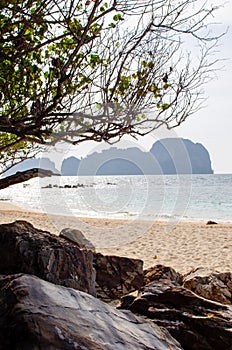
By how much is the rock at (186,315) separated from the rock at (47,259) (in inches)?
24.8

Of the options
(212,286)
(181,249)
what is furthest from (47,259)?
(181,249)

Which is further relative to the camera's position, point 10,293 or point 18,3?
point 18,3

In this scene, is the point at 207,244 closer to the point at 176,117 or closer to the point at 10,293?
the point at 176,117

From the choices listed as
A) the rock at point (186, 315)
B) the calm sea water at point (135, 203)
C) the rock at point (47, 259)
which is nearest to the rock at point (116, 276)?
the rock at point (186, 315)

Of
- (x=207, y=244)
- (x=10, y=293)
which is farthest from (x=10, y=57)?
(x=207, y=244)

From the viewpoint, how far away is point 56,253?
380cm

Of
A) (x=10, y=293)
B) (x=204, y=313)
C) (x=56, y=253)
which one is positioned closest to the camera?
(x=10, y=293)

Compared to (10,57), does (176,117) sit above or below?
below

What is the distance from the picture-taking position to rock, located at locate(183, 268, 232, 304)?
5.89 metres

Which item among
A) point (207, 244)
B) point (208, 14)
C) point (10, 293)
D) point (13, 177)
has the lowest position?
point (207, 244)

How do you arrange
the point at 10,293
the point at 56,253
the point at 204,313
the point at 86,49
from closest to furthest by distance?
1. the point at 10,293
2. the point at 56,253
3. the point at 204,313
4. the point at 86,49

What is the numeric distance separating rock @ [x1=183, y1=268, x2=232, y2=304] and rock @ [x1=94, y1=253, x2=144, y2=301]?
29.7 inches

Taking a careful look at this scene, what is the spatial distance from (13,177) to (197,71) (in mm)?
2379

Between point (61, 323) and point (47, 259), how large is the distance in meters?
1.42
